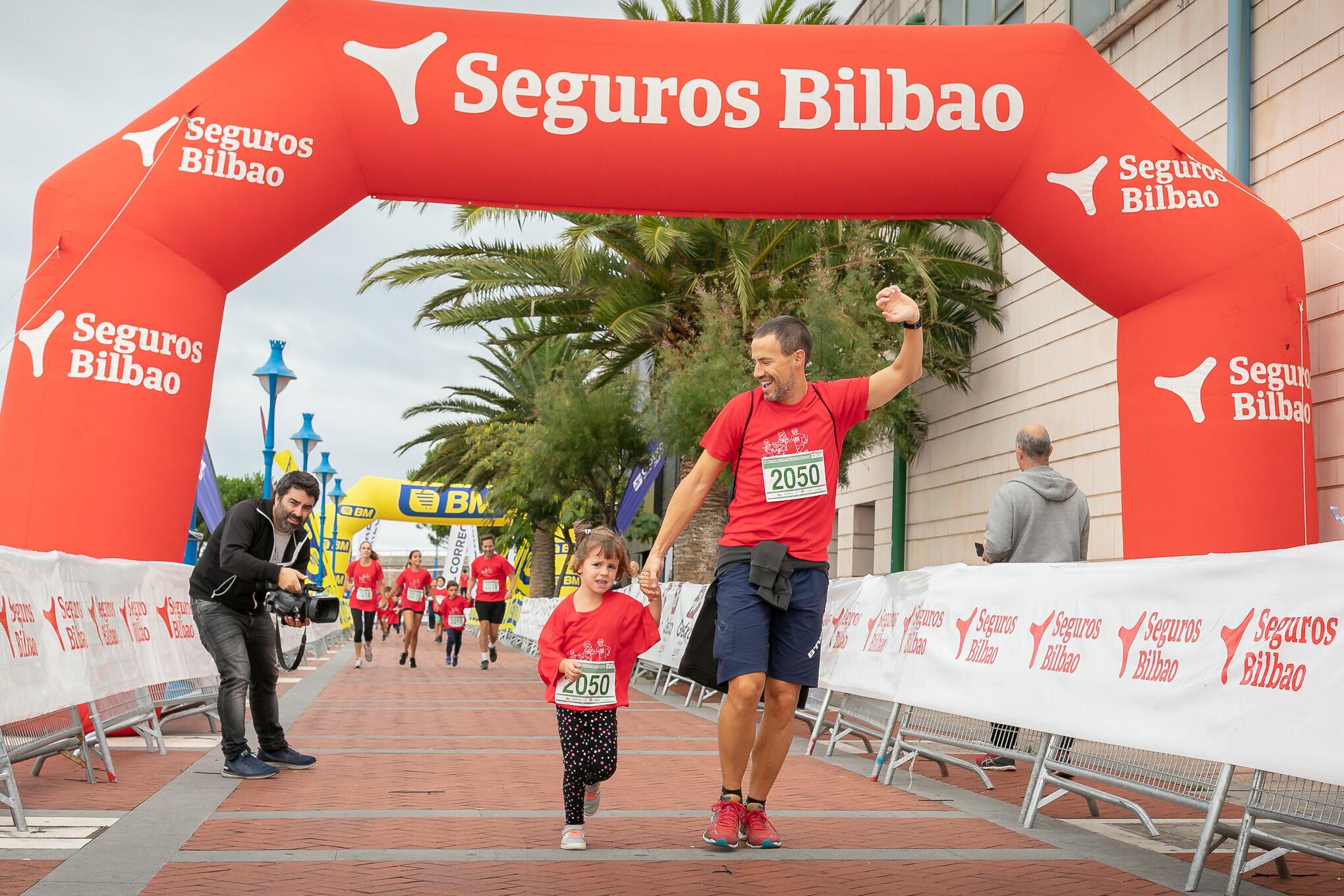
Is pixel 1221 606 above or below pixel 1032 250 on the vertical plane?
below

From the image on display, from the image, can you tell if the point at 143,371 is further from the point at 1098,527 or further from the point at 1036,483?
the point at 1098,527

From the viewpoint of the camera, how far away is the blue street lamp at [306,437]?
34500mm

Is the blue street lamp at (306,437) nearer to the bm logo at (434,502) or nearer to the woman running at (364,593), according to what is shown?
the woman running at (364,593)

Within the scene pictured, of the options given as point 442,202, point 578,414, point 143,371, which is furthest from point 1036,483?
point 578,414

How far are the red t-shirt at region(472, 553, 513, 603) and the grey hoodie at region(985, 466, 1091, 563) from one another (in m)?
13.0

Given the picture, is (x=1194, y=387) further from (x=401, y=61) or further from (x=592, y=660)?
(x=401, y=61)

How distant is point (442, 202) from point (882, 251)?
26.0 feet

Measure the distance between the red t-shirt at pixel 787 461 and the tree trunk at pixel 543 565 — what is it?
31022 millimetres

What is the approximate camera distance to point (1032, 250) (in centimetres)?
1088

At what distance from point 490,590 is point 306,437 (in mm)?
15529

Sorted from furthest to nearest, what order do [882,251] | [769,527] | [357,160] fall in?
[882,251] < [357,160] < [769,527]

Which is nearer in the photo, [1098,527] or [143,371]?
[143,371]

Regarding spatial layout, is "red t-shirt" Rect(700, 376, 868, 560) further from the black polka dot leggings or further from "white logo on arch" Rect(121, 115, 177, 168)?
"white logo on arch" Rect(121, 115, 177, 168)

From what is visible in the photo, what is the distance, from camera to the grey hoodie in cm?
803
